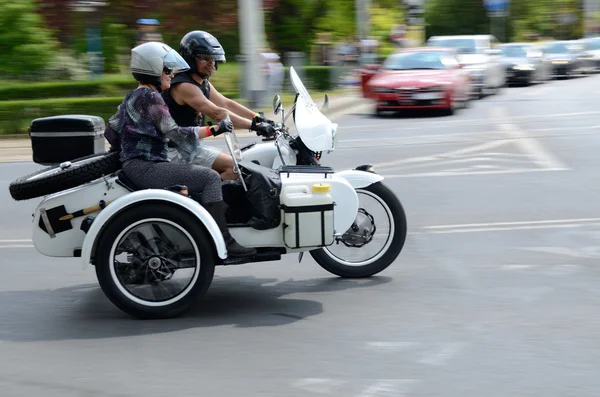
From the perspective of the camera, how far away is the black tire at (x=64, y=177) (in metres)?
6.53

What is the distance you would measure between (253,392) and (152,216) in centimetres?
175

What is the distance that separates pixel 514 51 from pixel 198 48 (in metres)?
28.8

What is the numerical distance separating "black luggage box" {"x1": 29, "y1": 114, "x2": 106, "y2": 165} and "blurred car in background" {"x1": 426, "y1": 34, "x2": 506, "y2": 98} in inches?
795

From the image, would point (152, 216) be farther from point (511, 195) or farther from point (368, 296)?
point (511, 195)

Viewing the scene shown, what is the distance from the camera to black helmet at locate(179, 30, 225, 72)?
22.4ft

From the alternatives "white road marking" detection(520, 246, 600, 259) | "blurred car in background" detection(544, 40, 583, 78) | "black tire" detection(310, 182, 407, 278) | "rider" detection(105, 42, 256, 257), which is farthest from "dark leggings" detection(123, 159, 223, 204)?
"blurred car in background" detection(544, 40, 583, 78)

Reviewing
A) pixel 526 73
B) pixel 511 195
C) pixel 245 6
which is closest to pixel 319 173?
pixel 511 195

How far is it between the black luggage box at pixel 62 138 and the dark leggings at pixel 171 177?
2.36 feet

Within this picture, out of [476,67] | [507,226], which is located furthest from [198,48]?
[476,67]

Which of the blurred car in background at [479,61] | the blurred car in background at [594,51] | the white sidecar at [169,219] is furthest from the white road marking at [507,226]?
the blurred car in background at [594,51]

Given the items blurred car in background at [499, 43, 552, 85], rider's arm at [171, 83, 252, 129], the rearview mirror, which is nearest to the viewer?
rider's arm at [171, 83, 252, 129]

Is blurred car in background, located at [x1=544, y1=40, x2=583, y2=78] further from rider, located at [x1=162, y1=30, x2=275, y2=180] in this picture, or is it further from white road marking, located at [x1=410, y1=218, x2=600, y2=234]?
rider, located at [x1=162, y1=30, x2=275, y2=180]

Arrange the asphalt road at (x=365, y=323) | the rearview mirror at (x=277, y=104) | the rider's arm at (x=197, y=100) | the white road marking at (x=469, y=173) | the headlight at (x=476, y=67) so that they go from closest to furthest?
the asphalt road at (x=365, y=323)
the rider's arm at (x=197, y=100)
the rearview mirror at (x=277, y=104)
the white road marking at (x=469, y=173)
the headlight at (x=476, y=67)

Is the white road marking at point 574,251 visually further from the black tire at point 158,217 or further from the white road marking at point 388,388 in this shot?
the white road marking at point 388,388
